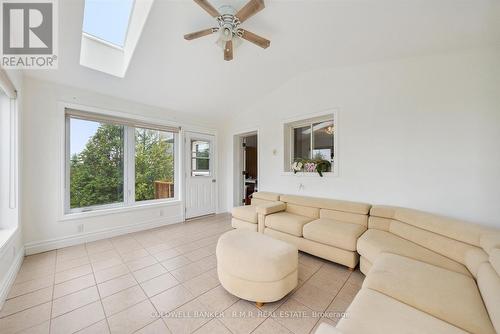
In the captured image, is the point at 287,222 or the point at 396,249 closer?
the point at 396,249

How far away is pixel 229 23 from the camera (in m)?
2.00

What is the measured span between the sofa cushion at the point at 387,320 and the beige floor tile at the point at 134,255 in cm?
258

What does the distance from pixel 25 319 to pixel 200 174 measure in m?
3.39

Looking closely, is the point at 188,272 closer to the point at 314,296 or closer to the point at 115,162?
the point at 314,296

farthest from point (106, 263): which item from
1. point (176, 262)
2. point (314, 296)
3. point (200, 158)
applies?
point (200, 158)

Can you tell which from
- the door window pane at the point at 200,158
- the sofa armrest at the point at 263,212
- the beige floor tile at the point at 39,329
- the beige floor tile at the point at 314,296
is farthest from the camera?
the door window pane at the point at 200,158

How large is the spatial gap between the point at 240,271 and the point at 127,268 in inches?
61.4

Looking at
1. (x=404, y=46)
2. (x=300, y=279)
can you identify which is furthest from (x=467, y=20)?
(x=300, y=279)

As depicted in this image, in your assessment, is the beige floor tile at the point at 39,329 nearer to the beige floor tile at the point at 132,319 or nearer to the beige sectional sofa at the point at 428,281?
the beige floor tile at the point at 132,319

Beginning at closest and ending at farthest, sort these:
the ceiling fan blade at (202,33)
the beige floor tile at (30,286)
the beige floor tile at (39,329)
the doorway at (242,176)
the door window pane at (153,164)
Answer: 1. the beige floor tile at (39,329)
2. the beige floor tile at (30,286)
3. the ceiling fan blade at (202,33)
4. the door window pane at (153,164)
5. the doorway at (242,176)

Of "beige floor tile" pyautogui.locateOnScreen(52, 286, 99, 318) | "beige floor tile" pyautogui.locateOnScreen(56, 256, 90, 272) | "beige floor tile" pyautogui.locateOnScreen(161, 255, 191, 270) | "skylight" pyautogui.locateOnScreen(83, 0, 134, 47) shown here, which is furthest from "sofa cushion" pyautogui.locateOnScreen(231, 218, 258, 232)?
"skylight" pyautogui.locateOnScreen(83, 0, 134, 47)

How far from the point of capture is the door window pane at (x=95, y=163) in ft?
10.1

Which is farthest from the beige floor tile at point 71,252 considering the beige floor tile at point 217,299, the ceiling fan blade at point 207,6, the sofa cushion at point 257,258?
the ceiling fan blade at point 207,6

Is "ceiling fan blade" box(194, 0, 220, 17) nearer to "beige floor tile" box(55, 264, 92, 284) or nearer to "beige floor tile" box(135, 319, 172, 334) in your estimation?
"beige floor tile" box(135, 319, 172, 334)
